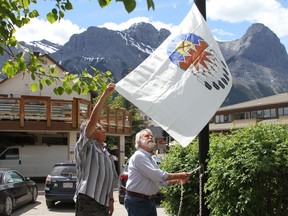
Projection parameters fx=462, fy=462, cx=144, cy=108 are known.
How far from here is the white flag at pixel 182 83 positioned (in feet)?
16.8

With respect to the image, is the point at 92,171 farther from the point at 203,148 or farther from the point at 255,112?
the point at 255,112

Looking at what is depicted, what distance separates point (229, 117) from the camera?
62.5 m

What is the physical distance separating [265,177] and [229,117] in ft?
191

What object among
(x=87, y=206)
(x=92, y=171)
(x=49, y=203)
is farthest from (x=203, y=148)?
(x=49, y=203)

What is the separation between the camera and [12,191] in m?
14.2

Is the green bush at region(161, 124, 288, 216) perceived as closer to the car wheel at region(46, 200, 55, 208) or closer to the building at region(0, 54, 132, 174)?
the car wheel at region(46, 200, 55, 208)

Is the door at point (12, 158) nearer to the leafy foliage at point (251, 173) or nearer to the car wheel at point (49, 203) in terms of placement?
the car wheel at point (49, 203)

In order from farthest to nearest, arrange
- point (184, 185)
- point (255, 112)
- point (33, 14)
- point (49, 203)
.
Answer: point (255, 112) → point (49, 203) → point (184, 185) → point (33, 14)

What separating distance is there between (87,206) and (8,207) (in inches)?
373

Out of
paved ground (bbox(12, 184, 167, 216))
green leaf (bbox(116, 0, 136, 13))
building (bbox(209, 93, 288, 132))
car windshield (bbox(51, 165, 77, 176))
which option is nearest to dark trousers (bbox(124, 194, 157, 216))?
green leaf (bbox(116, 0, 136, 13))

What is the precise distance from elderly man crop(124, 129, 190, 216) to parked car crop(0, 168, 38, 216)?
8.74 meters

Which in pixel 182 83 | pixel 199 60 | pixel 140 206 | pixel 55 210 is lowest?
pixel 55 210

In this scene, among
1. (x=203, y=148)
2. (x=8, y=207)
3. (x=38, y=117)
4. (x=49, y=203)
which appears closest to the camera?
(x=203, y=148)

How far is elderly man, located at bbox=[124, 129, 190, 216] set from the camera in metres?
5.35
